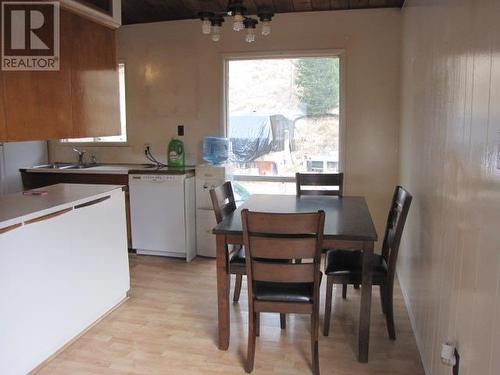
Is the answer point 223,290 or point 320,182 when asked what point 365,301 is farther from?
point 320,182

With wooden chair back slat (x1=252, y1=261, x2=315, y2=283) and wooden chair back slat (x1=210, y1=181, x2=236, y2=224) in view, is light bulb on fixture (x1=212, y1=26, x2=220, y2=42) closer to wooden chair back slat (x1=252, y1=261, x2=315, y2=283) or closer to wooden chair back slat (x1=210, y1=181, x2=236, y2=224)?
wooden chair back slat (x1=210, y1=181, x2=236, y2=224)

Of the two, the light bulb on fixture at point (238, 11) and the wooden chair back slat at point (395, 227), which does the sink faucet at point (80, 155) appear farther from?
the wooden chair back slat at point (395, 227)

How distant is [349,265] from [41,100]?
2163mm

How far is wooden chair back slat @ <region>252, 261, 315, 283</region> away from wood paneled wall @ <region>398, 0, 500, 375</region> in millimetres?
648

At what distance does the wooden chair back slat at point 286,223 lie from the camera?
2240 millimetres

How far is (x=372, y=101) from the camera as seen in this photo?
14.2ft

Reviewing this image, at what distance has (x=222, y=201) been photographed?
9.91 feet

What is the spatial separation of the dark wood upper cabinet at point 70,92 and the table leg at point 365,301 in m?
2.03

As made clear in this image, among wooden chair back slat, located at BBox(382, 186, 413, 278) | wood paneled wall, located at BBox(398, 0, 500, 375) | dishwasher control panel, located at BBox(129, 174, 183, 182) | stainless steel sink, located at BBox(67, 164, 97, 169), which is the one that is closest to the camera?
wood paneled wall, located at BBox(398, 0, 500, 375)

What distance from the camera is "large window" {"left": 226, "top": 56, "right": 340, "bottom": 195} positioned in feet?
14.7

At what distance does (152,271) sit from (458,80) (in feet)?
10.2

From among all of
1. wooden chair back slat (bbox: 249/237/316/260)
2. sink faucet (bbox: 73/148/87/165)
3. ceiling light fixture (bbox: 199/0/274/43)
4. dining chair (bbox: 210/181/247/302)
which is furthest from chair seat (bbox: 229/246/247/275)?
sink faucet (bbox: 73/148/87/165)

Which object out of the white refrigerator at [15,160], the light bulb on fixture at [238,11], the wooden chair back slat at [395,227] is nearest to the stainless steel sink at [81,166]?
the white refrigerator at [15,160]

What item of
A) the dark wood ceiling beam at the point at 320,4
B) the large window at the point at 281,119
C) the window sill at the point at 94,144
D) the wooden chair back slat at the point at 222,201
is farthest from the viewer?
the window sill at the point at 94,144
